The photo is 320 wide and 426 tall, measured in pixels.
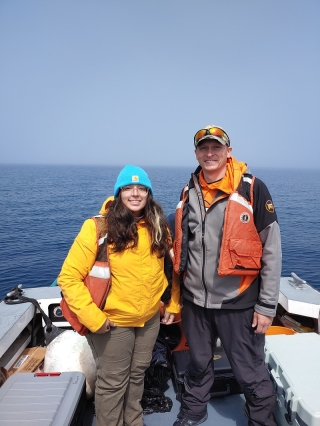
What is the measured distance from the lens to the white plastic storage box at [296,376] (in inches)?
76.6

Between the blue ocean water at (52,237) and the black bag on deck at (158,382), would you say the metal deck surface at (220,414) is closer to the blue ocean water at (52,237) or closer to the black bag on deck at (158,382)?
the black bag on deck at (158,382)

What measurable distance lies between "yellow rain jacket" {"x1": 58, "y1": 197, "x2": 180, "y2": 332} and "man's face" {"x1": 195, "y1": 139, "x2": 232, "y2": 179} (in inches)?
23.4

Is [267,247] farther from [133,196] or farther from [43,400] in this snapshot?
[43,400]

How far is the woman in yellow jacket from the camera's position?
189 cm

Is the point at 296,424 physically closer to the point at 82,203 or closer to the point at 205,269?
the point at 205,269

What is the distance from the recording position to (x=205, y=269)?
2113 millimetres

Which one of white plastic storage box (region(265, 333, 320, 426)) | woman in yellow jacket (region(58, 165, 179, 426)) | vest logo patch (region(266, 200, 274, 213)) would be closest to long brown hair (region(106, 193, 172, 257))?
woman in yellow jacket (region(58, 165, 179, 426))

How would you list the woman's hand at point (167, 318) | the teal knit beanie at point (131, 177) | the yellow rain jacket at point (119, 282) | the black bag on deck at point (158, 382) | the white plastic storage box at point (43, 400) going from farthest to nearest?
the black bag on deck at point (158, 382) < the woman's hand at point (167, 318) < the teal knit beanie at point (131, 177) < the yellow rain jacket at point (119, 282) < the white plastic storage box at point (43, 400)

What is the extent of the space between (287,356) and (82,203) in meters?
26.8

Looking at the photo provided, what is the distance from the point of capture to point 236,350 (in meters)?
2.15

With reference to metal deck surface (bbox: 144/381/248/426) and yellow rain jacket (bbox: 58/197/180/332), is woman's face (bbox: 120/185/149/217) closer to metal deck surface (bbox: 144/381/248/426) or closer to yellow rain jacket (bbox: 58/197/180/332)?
yellow rain jacket (bbox: 58/197/180/332)

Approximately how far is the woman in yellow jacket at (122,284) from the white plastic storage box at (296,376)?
102 cm

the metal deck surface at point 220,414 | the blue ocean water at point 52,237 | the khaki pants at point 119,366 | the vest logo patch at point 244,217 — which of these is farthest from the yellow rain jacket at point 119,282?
the blue ocean water at point 52,237

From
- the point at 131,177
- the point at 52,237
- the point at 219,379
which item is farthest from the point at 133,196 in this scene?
the point at 52,237
